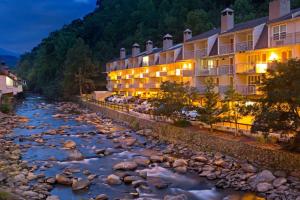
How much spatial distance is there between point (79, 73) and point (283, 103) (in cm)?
7967

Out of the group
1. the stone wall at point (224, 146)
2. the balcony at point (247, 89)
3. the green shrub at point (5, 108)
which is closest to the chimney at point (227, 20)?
the balcony at point (247, 89)

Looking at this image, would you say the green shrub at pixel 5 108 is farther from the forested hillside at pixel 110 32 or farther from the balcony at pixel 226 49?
the balcony at pixel 226 49

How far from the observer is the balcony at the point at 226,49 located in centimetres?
4428

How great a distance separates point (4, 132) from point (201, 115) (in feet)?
82.1

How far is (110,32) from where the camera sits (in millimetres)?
145250

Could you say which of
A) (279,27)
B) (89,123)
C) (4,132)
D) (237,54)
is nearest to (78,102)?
(89,123)

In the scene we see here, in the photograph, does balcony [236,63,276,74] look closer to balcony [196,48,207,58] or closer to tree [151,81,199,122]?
tree [151,81,199,122]

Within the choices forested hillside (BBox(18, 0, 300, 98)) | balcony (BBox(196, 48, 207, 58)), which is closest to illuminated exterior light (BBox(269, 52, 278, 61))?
balcony (BBox(196, 48, 207, 58))

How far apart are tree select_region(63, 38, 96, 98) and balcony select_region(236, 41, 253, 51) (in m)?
61.9

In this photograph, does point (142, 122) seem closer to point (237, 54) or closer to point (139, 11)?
point (237, 54)

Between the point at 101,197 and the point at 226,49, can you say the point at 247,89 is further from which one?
the point at 101,197

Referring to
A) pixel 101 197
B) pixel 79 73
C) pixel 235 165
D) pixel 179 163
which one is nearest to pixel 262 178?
pixel 235 165

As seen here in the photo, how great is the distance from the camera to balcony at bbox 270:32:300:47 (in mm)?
34906

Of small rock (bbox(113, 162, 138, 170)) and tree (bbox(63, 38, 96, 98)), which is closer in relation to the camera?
small rock (bbox(113, 162, 138, 170))
